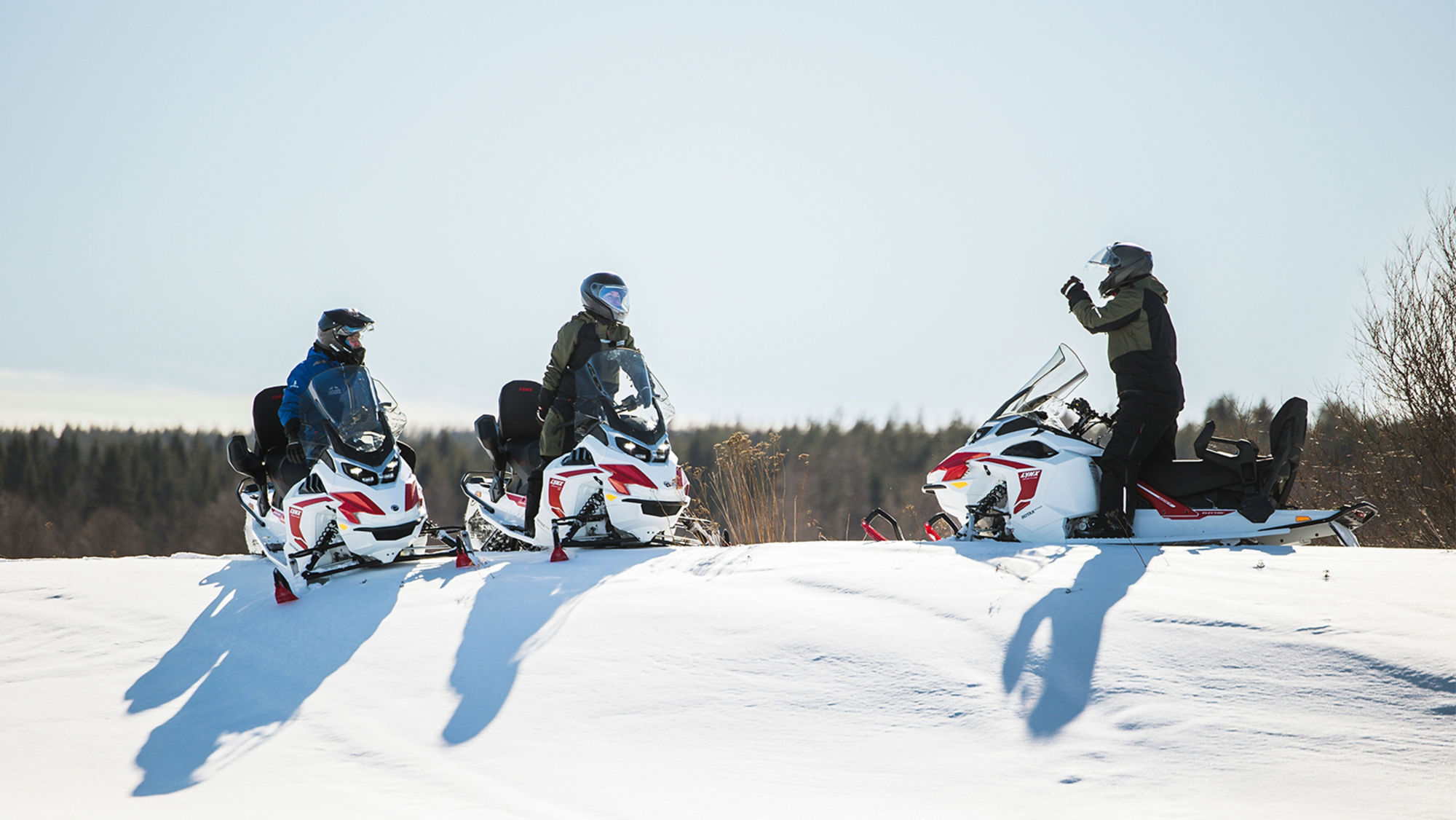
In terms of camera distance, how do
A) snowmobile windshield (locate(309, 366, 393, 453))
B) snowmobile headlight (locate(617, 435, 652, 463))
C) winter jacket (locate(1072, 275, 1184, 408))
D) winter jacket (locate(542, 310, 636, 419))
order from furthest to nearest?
1. winter jacket (locate(542, 310, 636, 419))
2. snowmobile headlight (locate(617, 435, 652, 463))
3. snowmobile windshield (locate(309, 366, 393, 453))
4. winter jacket (locate(1072, 275, 1184, 408))

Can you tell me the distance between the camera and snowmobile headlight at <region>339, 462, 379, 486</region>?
23.2ft

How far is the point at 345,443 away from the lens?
721 cm

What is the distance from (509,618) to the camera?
207 inches

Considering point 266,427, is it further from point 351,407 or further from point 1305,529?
point 1305,529

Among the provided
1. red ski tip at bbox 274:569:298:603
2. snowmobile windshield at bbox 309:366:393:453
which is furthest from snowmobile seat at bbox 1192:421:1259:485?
red ski tip at bbox 274:569:298:603

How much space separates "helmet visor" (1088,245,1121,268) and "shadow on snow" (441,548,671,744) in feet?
12.2

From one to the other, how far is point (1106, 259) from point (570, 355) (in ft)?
13.5

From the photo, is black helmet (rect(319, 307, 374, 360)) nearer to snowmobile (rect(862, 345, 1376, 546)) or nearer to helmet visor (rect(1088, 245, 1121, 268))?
snowmobile (rect(862, 345, 1376, 546))

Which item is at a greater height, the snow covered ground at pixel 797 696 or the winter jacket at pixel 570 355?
the winter jacket at pixel 570 355

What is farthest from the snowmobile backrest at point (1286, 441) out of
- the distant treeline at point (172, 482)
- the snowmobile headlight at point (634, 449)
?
the distant treeline at point (172, 482)

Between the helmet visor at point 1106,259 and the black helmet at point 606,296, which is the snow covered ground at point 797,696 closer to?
the helmet visor at point 1106,259

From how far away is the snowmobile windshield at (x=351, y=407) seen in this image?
7293 mm

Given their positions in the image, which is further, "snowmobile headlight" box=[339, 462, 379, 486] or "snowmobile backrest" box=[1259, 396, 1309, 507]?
"snowmobile headlight" box=[339, 462, 379, 486]

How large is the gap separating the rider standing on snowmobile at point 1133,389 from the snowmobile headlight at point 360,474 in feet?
16.2
